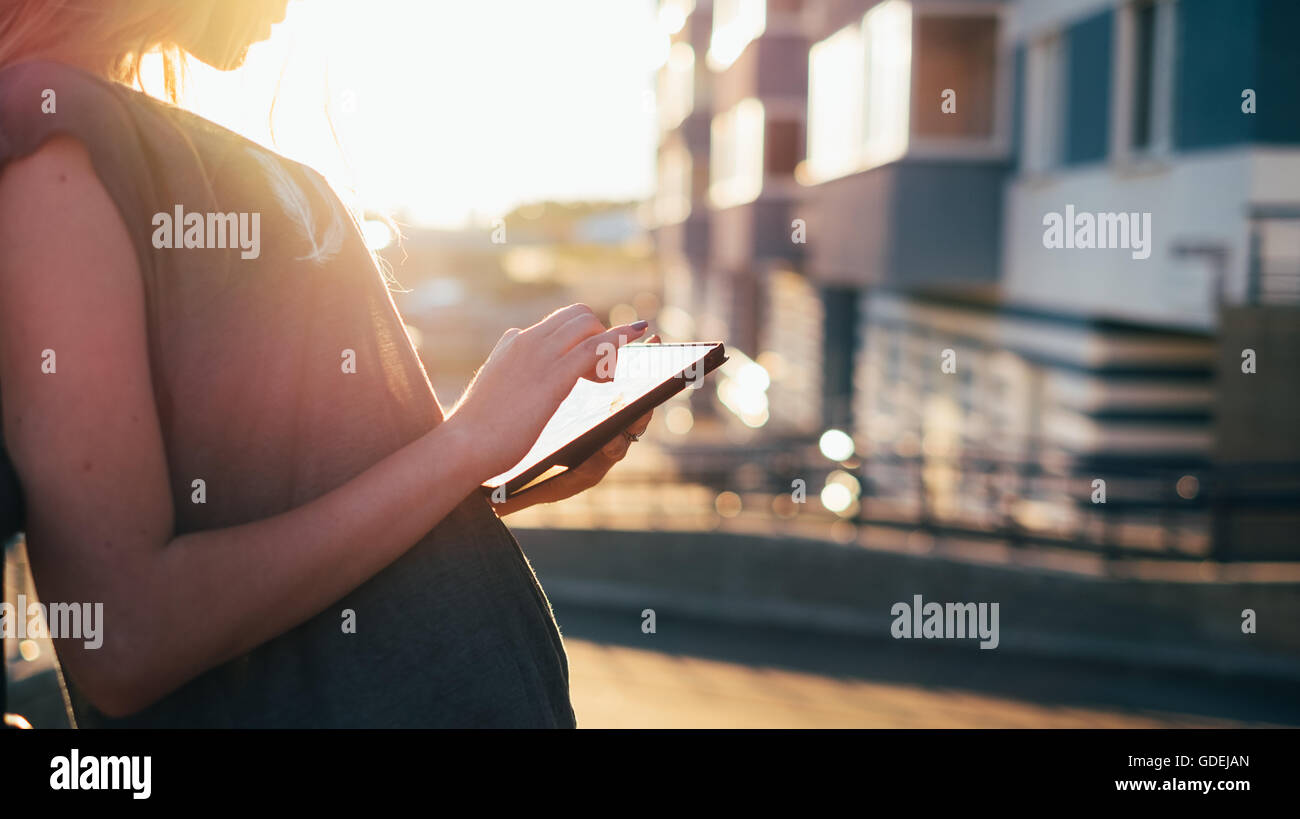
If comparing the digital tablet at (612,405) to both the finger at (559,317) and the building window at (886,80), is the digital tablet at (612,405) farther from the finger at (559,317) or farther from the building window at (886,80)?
the building window at (886,80)

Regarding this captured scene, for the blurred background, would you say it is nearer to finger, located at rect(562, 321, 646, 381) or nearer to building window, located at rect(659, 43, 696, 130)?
finger, located at rect(562, 321, 646, 381)

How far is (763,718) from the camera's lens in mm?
9828

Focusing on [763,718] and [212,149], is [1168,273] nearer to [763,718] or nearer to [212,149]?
[763,718]

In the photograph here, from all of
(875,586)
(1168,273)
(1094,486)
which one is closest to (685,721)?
(875,586)

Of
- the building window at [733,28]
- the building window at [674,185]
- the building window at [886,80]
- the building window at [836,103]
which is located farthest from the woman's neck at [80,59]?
the building window at [674,185]

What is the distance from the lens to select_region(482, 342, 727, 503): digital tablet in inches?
55.3

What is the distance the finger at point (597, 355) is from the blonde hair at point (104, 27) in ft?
1.50

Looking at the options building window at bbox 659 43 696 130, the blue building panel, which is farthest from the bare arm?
building window at bbox 659 43 696 130

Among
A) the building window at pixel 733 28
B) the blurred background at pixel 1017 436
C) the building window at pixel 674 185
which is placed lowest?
the blurred background at pixel 1017 436

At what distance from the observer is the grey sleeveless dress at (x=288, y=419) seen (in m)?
1.23

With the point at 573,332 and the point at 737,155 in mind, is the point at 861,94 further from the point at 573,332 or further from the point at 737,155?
the point at 573,332

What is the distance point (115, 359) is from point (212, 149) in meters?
0.25

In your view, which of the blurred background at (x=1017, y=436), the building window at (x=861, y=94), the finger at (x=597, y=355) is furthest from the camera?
the building window at (x=861, y=94)

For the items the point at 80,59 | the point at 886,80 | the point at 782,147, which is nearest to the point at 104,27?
the point at 80,59
